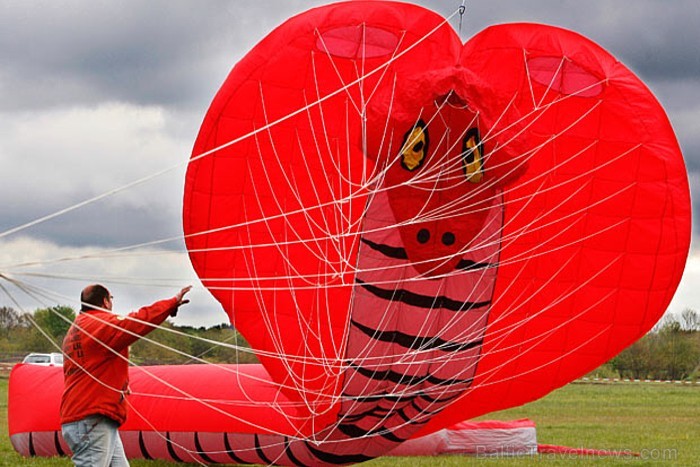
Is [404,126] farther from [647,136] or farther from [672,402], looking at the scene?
[672,402]

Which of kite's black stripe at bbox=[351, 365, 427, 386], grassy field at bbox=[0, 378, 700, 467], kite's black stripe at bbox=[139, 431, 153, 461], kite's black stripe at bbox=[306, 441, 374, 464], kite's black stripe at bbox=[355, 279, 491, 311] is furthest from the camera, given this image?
grassy field at bbox=[0, 378, 700, 467]

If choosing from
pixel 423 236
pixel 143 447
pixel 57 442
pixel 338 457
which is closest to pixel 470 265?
pixel 423 236

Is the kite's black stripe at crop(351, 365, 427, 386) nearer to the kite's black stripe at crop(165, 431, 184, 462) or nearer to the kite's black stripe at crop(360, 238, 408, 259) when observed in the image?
the kite's black stripe at crop(360, 238, 408, 259)

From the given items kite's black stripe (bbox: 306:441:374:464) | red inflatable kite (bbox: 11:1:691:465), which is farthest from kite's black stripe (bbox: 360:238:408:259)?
kite's black stripe (bbox: 306:441:374:464)

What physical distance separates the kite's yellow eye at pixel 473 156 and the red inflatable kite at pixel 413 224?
92 millimetres

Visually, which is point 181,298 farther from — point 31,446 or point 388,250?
point 31,446

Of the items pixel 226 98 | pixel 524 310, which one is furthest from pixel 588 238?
pixel 226 98

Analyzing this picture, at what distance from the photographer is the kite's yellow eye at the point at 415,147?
586cm

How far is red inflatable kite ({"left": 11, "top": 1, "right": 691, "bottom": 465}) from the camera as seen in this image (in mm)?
6590

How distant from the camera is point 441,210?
20.5ft

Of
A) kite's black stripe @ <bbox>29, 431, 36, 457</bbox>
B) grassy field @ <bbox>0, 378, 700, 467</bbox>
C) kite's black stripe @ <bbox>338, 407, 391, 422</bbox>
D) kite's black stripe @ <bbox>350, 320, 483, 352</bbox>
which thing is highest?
kite's black stripe @ <bbox>350, 320, 483, 352</bbox>

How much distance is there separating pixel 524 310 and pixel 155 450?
3.57m

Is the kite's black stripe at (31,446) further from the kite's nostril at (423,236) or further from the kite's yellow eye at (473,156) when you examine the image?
the kite's yellow eye at (473,156)

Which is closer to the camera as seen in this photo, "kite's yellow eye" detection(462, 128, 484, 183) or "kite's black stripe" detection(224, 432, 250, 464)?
"kite's yellow eye" detection(462, 128, 484, 183)
